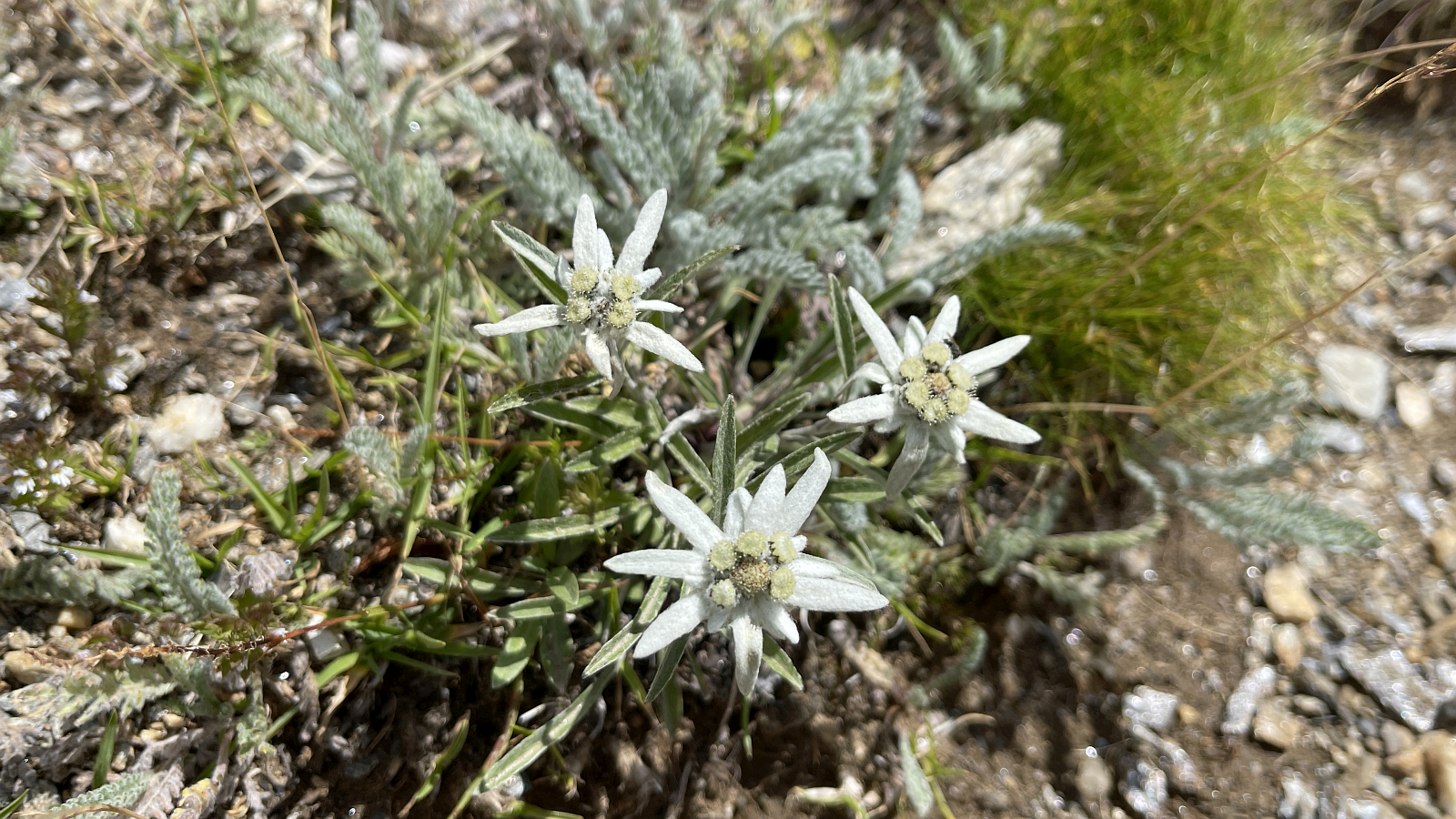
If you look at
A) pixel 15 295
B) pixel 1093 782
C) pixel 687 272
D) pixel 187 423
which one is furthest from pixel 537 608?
pixel 1093 782

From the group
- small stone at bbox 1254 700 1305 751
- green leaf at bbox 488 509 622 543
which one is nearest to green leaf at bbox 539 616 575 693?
green leaf at bbox 488 509 622 543

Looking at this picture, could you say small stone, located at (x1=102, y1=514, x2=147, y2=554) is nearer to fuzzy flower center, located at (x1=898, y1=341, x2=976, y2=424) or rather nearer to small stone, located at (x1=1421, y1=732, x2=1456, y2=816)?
fuzzy flower center, located at (x1=898, y1=341, x2=976, y2=424)

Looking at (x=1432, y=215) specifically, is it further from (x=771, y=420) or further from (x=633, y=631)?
(x=633, y=631)

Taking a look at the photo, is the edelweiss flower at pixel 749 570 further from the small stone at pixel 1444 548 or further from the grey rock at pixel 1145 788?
the small stone at pixel 1444 548

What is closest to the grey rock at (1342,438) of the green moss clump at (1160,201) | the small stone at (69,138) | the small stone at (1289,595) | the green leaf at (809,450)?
the green moss clump at (1160,201)

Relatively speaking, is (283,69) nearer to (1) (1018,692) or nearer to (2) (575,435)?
(2) (575,435)

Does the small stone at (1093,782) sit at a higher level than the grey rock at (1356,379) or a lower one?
lower
